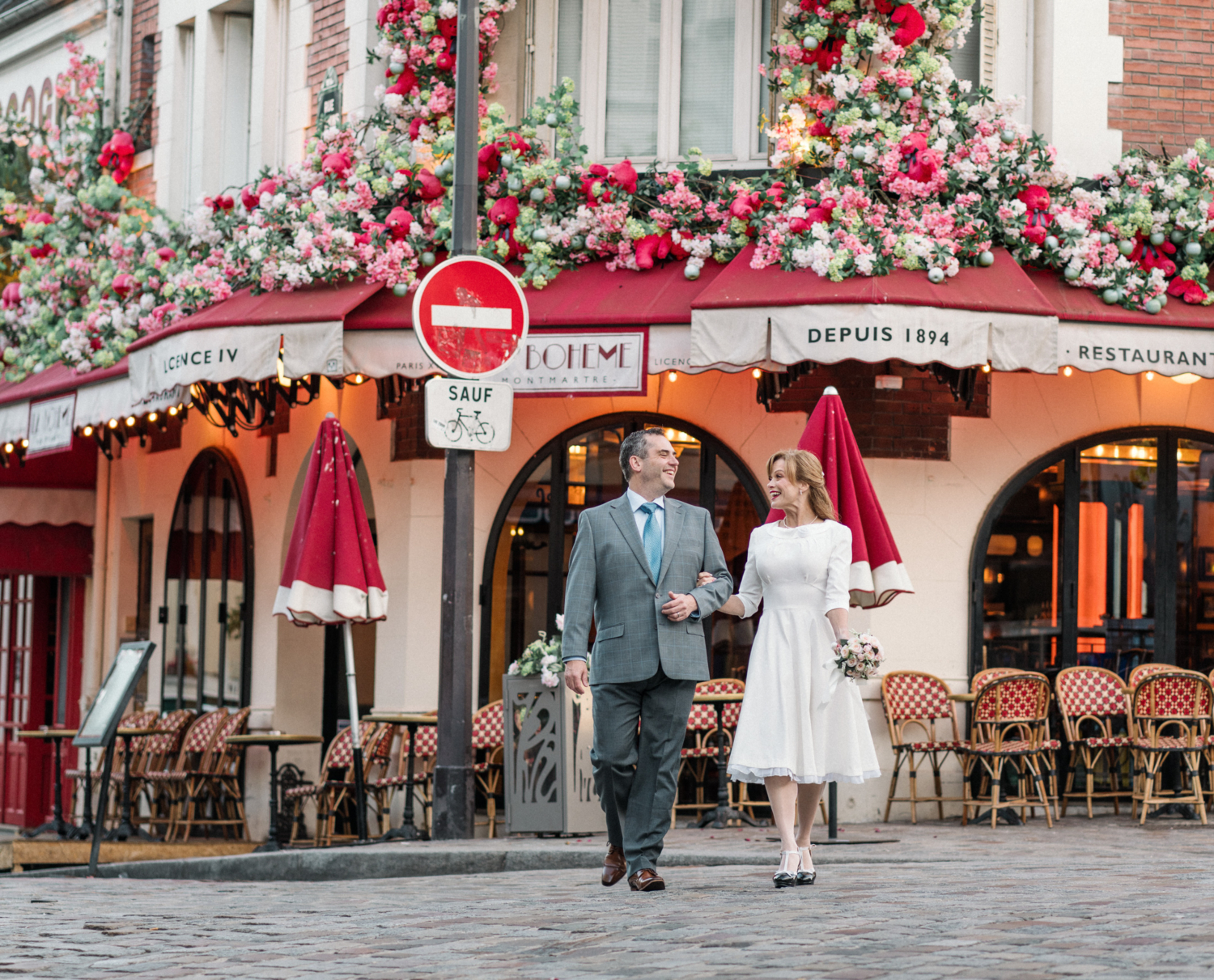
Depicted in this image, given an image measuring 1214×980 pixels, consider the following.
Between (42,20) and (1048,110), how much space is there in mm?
10731

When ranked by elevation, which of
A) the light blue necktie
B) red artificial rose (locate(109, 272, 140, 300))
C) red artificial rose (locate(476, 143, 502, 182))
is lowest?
the light blue necktie

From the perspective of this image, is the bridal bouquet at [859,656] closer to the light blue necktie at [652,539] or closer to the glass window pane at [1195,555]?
the light blue necktie at [652,539]

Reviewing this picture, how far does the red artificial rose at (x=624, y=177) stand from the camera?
1204 cm

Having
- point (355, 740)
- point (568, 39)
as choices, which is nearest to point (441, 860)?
point (355, 740)

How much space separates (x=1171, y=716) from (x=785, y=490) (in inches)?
185

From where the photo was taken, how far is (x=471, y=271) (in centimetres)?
988

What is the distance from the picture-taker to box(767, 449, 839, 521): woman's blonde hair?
7805 millimetres

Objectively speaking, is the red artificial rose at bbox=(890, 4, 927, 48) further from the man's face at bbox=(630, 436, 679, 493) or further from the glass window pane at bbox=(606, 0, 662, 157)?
the man's face at bbox=(630, 436, 679, 493)

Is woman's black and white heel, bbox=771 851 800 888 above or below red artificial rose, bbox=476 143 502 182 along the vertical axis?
below

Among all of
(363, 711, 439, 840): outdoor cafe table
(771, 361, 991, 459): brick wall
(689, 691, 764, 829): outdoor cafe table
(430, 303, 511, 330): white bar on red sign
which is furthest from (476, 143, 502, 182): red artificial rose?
(689, 691, 764, 829): outdoor cafe table

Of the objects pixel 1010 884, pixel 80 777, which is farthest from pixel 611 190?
pixel 80 777

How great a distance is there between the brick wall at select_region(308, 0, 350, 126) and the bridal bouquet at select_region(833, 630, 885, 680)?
25.6 ft

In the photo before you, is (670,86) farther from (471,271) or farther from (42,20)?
(42,20)

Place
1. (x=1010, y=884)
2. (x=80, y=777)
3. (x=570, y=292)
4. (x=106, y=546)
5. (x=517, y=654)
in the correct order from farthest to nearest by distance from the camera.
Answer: (x=106, y=546) < (x=80, y=777) < (x=517, y=654) < (x=570, y=292) < (x=1010, y=884)
